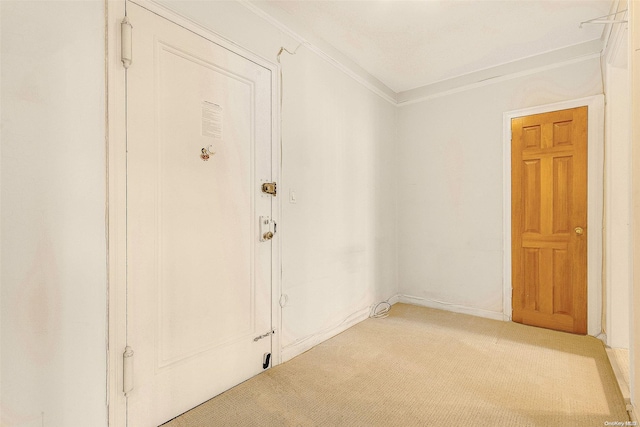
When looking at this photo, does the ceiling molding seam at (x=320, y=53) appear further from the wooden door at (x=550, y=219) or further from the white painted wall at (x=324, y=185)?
the wooden door at (x=550, y=219)

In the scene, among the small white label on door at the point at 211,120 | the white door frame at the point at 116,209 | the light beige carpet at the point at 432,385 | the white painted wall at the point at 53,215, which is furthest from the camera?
the small white label on door at the point at 211,120

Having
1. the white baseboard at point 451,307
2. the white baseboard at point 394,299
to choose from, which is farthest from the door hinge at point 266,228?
the white baseboard at point 451,307

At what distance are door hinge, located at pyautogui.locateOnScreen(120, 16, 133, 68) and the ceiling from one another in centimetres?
95

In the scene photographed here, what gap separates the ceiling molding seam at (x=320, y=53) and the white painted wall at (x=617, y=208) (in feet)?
6.44

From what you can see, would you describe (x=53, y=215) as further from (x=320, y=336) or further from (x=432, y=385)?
(x=432, y=385)

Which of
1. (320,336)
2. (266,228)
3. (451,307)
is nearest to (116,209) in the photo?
(266,228)

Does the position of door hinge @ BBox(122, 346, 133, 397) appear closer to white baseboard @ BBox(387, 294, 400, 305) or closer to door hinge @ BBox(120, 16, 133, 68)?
door hinge @ BBox(120, 16, 133, 68)

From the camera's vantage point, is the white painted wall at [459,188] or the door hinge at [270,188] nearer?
the door hinge at [270,188]

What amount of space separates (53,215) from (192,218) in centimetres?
62

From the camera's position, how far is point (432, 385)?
205 centimetres

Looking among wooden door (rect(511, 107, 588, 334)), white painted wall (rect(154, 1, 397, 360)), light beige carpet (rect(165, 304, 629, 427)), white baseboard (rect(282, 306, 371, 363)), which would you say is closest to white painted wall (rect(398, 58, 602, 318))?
wooden door (rect(511, 107, 588, 334))

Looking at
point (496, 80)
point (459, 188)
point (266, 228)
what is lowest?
point (266, 228)

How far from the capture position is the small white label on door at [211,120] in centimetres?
185

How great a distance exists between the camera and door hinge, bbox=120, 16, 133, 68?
1499 millimetres
